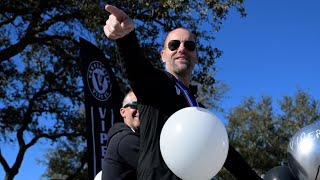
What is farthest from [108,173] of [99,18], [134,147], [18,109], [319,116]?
[319,116]

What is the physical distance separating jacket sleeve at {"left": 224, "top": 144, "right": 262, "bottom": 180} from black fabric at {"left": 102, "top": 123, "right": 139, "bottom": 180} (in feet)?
2.06

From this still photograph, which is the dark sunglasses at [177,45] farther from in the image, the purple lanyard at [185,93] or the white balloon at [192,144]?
the white balloon at [192,144]

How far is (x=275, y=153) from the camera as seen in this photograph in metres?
30.4

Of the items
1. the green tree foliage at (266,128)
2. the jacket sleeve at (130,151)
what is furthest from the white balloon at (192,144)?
the green tree foliage at (266,128)

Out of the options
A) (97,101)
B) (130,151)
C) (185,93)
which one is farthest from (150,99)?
(97,101)

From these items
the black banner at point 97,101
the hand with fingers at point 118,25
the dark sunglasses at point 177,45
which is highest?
the black banner at point 97,101

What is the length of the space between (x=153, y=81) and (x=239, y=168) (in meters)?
0.88

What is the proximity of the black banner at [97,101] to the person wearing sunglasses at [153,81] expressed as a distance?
20.4 feet

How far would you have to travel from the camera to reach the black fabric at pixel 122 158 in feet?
9.99

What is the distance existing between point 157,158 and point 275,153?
29.4 metres

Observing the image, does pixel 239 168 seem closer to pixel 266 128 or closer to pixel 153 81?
pixel 153 81

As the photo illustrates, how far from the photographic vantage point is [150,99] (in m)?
2.35

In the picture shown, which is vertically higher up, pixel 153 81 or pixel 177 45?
pixel 177 45

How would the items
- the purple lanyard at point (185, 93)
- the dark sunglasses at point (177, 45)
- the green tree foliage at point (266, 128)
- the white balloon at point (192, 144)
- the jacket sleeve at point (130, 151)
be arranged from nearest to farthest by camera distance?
the white balloon at point (192, 144)
the purple lanyard at point (185, 93)
the dark sunglasses at point (177, 45)
the jacket sleeve at point (130, 151)
the green tree foliage at point (266, 128)
